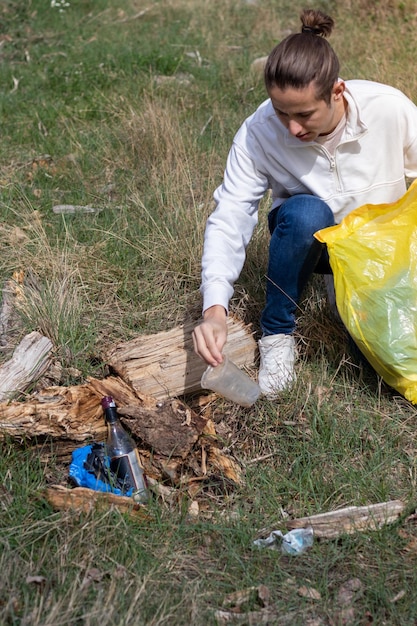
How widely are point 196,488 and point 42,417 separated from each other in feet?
1.88

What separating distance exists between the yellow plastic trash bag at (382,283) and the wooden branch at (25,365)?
3.72 ft

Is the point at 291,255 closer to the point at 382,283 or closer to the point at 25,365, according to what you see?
the point at 382,283

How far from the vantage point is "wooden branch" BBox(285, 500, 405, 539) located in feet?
7.76

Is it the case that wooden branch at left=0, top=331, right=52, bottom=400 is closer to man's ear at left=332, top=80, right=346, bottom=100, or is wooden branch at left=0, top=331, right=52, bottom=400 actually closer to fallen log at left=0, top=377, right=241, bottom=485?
fallen log at left=0, top=377, right=241, bottom=485

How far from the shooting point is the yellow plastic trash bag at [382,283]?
2.73m

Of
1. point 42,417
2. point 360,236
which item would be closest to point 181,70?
point 360,236

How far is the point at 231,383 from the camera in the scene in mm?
2674

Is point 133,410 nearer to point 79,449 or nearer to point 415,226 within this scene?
point 79,449

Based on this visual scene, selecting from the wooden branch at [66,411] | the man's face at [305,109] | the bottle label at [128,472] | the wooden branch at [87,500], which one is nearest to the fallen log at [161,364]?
the wooden branch at [66,411]

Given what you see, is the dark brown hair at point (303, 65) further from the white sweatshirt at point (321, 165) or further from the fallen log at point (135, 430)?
the fallen log at point (135, 430)

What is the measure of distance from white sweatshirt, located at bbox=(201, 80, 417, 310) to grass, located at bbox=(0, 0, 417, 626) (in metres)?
0.51

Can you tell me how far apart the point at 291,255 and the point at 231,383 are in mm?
550

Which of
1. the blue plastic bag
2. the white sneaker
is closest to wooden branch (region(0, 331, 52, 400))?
the blue plastic bag

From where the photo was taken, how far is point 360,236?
2793mm
